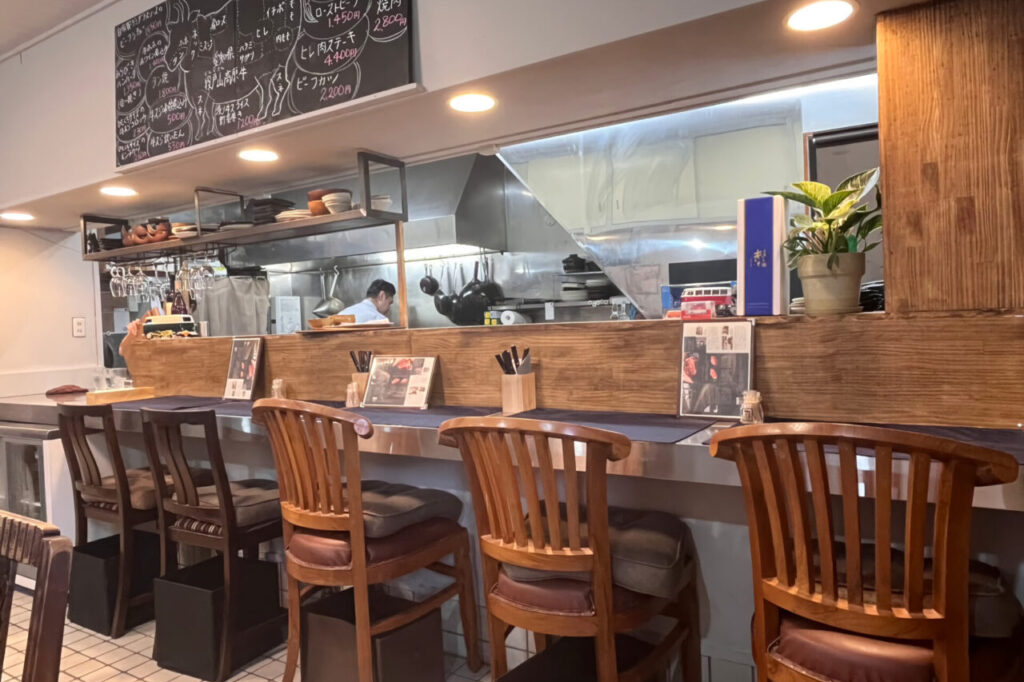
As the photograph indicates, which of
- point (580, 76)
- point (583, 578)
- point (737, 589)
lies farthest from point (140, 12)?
point (737, 589)

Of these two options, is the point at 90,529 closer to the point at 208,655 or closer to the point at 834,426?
the point at 208,655

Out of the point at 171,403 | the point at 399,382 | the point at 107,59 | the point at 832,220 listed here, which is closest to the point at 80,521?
the point at 171,403

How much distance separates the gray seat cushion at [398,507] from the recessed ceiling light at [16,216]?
3095 millimetres

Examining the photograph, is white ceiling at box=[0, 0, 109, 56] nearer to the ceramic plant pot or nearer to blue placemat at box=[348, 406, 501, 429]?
blue placemat at box=[348, 406, 501, 429]

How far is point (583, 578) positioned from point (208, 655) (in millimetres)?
1515

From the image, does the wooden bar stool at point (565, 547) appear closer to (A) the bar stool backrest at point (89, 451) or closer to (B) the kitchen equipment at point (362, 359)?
(B) the kitchen equipment at point (362, 359)

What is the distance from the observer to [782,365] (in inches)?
73.4

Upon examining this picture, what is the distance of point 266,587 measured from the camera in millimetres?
2561

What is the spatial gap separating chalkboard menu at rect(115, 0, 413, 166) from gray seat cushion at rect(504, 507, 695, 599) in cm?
158

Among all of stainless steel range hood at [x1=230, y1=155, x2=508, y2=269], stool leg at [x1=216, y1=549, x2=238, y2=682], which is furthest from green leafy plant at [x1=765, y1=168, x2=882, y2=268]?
stainless steel range hood at [x1=230, y1=155, x2=508, y2=269]

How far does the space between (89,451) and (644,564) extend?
89.5 inches

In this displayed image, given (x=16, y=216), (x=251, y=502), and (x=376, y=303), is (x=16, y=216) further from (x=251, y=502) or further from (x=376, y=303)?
(x=251, y=502)

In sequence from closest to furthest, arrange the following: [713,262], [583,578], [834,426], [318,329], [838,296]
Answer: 1. [834,426]
2. [583,578]
3. [838,296]
4. [318,329]
5. [713,262]

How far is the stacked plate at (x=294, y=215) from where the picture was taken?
303cm
